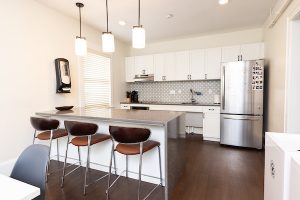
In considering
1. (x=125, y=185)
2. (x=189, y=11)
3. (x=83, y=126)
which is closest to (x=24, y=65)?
(x=83, y=126)

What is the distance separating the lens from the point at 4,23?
8.18ft

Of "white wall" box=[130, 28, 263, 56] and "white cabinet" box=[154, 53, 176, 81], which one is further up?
"white wall" box=[130, 28, 263, 56]

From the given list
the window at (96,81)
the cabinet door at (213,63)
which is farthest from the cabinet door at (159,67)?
the window at (96,81)

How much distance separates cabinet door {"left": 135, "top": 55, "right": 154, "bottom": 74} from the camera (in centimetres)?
497

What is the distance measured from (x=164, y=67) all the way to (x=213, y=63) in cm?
126

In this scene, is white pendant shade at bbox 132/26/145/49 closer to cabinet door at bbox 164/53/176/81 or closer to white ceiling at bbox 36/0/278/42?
white ceiling at bbox 36/0/278/42

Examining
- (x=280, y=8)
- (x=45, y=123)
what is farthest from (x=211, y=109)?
(x=45, y=123)

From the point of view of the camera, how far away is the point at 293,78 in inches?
88.2

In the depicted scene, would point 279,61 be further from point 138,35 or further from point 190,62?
point 138,35

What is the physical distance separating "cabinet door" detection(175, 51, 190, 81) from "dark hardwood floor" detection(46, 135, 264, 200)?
2174mm

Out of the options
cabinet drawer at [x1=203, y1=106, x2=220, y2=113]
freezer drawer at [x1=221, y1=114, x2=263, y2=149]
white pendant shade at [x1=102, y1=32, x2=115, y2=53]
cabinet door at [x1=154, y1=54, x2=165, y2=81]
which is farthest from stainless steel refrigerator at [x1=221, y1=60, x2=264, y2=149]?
white pendant shade at [x1=102, y1=32, x2=115, y2=53]

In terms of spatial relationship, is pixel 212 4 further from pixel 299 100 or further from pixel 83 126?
pixel 83 126

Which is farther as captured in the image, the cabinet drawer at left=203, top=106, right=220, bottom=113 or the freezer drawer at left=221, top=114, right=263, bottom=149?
the cabinet drawer at left=203, top=106, right=220, bottom=113

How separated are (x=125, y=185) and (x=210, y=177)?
1.18 meters
